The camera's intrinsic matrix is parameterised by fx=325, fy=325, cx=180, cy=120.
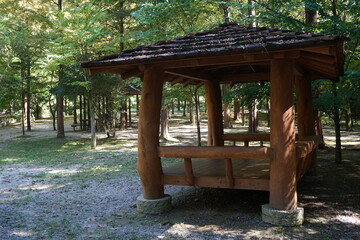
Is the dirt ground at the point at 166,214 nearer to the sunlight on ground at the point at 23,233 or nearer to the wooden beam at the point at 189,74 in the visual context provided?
the sunlight on ground at the point at 23,233

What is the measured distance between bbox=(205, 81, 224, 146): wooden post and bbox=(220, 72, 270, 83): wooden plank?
1.00 ft

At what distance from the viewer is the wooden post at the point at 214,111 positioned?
861 centimetres

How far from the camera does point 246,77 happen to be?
862 centimetres

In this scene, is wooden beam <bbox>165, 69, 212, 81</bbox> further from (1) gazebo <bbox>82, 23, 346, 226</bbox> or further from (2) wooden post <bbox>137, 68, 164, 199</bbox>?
(2) wooden post <bbox>137, 68, 164, 199</bbox>

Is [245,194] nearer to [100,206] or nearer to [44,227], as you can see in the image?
[100,206]

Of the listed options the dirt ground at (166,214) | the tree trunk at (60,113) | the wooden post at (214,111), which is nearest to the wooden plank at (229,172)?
the dirt ground at (166,214)

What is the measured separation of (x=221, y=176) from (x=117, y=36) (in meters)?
12.0

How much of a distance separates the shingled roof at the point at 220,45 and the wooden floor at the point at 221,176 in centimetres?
213

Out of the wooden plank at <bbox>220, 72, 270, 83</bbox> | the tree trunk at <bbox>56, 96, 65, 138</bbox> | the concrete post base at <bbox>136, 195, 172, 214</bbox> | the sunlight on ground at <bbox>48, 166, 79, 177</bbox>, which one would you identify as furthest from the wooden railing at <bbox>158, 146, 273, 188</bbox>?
the tree trunk at <bbox>56, 96, 65, 138</bbox>

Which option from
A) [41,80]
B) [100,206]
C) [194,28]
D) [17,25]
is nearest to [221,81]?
[100,206]

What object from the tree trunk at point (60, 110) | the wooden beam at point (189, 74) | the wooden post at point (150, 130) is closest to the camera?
the wooden post at point (150, 130)

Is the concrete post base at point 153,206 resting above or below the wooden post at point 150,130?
below

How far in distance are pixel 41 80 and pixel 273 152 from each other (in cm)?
2279

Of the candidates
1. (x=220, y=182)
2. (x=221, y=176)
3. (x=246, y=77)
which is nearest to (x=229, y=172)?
(x=220, y=182)
